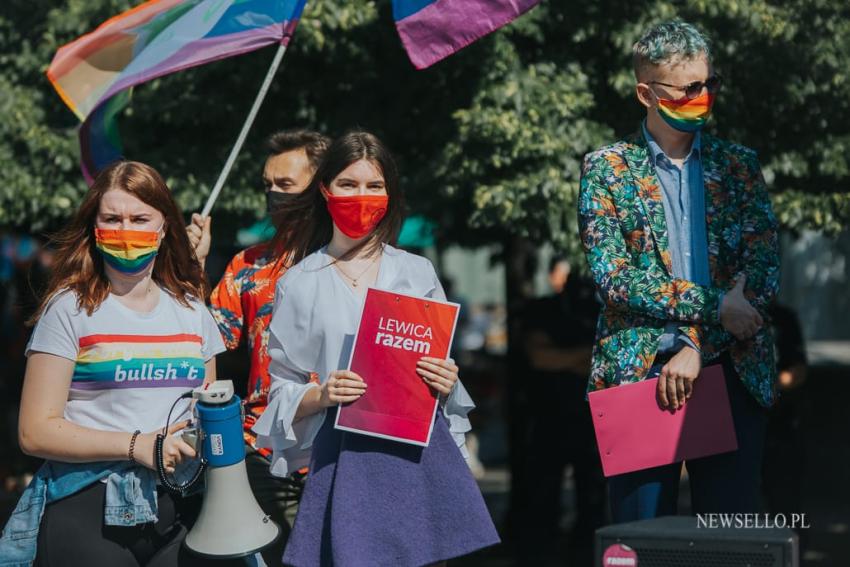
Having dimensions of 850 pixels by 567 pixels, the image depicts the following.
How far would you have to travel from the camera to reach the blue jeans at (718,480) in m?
4.04

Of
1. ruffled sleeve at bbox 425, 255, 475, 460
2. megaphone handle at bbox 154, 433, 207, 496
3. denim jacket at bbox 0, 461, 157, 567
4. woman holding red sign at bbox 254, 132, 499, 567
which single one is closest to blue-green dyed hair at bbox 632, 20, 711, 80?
woman holding red sign at bbox 254, 132, 499, 567

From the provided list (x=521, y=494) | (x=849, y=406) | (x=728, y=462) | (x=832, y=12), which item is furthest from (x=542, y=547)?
(x=728, y=462)

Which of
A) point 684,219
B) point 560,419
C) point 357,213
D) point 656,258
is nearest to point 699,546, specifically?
point 656,258

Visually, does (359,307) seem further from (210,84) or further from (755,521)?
(210,84)

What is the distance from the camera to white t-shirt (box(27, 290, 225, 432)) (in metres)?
3.92

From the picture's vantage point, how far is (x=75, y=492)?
3.93m

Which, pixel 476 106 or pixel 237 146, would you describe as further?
pixel 476 106

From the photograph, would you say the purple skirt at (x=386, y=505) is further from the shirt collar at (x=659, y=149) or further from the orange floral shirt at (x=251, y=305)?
the shirt collar at (x=659, y=149)

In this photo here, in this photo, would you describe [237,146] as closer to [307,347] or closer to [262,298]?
[262,298]

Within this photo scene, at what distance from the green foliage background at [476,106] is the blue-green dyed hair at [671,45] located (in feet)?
6.64

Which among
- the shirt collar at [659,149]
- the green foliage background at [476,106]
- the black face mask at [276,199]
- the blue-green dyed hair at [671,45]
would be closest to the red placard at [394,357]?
the shirt collar at [659,149]

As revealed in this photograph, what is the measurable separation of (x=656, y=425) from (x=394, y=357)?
2.79ft

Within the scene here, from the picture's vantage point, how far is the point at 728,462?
4.05 meters

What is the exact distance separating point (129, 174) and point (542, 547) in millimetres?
5798
